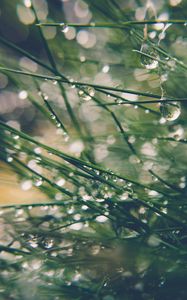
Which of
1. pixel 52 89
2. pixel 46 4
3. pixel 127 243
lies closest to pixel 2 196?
pixel 52 89

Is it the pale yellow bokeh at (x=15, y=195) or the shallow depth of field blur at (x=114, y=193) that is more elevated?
the pale yellow bokeh at (x=15, y=195)

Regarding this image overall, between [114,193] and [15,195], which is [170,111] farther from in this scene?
[15,195]

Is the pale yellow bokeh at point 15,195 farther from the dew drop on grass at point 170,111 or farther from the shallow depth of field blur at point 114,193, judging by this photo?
the dew drop on grass at point 170,111

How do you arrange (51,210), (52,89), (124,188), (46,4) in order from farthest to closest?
(46,4), (52,89), (51,210), (124,188)

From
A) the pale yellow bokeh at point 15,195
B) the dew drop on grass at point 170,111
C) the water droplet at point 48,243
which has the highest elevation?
the pale yellow bokeh at point 15,195

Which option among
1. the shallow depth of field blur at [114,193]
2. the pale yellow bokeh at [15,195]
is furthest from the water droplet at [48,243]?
the pale yellow bokeh at [15,195]

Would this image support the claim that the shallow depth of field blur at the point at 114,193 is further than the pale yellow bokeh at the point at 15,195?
No

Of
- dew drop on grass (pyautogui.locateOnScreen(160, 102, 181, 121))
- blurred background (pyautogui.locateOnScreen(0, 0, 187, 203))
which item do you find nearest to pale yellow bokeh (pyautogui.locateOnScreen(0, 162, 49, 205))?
blurred background (pyautogui.locateOnScreen(0, 0, 187, 203))

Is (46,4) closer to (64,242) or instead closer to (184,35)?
(184,35)

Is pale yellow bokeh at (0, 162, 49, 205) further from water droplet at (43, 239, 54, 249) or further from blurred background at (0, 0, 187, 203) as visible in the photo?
water droplet at (43, 239, 54, 249)

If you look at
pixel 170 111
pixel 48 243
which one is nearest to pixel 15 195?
pixel 48 243

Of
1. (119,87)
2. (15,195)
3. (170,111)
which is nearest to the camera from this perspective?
(170,111)
